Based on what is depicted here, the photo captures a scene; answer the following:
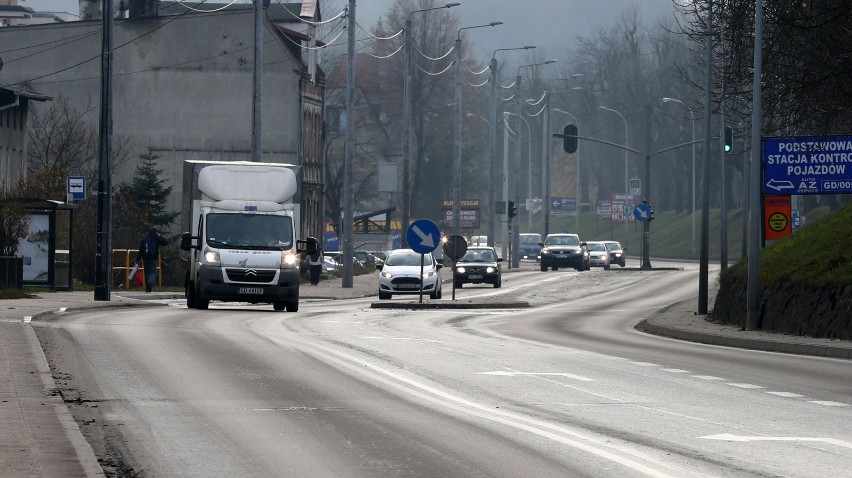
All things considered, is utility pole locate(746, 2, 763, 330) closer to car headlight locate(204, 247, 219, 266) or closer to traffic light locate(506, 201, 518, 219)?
car headlight locate(204, 247, 219, 266)

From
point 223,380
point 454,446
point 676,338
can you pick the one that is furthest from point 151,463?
point 676,338

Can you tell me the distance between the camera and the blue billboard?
30453 mm

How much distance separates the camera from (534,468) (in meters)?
10.1

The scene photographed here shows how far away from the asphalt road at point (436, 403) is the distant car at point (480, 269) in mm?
30272

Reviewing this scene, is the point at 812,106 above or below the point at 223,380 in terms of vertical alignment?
above

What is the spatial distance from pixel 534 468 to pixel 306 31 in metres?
65.5

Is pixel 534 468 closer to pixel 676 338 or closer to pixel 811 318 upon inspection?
pixel 811 318

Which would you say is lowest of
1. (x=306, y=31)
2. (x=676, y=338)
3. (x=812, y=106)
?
(x=676, y=338)

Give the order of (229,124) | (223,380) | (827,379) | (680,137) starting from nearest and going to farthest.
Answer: (223,380) < (827,379) < (229,124) < (680,137)

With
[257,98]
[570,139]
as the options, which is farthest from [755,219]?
[570,139]

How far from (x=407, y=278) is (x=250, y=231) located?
12358mm

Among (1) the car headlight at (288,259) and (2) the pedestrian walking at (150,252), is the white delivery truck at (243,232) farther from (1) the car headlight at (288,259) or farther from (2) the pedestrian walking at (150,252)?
(2) the pedestrian walking at (150,252)

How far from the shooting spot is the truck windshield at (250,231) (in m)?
34.2

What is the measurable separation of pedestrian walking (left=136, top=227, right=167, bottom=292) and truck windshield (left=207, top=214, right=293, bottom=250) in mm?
9287
